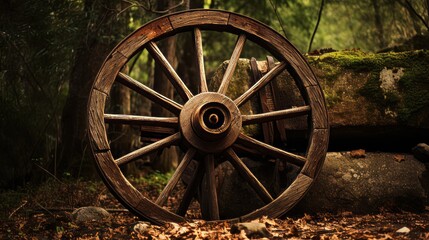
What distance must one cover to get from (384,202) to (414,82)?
1.50 metres

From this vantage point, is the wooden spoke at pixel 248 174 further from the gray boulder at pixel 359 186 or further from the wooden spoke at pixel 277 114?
the gray boulder at pixel 359 186

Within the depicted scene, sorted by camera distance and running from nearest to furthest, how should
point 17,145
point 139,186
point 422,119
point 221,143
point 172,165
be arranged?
point 221,143 < point 422,119 < point 17,145 < point 139,186 < point 172,165

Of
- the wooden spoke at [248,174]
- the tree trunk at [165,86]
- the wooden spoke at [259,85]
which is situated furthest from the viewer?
the tree trunk at [165,86]

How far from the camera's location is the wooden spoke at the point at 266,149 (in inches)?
213

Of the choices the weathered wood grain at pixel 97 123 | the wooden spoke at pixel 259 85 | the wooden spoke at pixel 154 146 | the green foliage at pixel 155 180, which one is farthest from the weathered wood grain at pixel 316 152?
the green foliage at pixel 155 180

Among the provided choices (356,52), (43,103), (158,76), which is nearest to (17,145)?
(43,103)

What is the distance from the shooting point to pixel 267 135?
604 centimetres

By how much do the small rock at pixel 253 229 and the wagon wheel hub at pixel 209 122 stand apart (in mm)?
925

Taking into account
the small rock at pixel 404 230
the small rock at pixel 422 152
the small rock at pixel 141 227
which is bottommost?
the small rock at pixel 141 227

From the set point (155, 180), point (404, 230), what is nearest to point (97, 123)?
point (404, 230)

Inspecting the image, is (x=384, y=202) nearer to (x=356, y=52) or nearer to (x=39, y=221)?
(x=356, y=52)

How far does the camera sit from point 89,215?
620cm

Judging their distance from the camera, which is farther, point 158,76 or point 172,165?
point 172,165

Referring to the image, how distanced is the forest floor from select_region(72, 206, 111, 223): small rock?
9 cm
